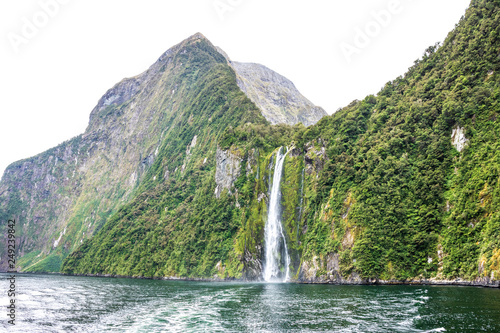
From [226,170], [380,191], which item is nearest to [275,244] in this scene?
[380,191]

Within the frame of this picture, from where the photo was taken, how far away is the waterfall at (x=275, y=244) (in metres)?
78.4

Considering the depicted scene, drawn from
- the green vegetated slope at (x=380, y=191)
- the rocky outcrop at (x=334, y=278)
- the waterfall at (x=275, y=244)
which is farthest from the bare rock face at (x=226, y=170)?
the rocky outcrop at (x=334, y=278)

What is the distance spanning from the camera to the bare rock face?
101m

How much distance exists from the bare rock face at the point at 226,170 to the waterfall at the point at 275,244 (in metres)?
15.5

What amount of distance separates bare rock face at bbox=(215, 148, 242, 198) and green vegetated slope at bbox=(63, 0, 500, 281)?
143 cm

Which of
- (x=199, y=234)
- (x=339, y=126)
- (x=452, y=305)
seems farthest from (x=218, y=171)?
(x=452, y=305)

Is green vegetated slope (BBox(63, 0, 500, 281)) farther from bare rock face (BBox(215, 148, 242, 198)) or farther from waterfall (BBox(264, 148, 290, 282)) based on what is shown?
waterfall (BBox(264, 148, 290, 282))

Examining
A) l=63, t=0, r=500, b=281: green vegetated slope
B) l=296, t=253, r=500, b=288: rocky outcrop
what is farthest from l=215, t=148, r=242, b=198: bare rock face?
l=296, t=253, r=500, b=288: rocky outcrop

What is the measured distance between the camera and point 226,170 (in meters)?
105

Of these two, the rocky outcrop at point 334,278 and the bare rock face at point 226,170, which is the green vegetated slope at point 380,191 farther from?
the bare rock face at point 226,170

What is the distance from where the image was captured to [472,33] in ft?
224

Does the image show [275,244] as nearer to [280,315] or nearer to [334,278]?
[334,278]

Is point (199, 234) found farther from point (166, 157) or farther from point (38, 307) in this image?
point (166, 157)

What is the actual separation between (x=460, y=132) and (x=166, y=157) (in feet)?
471
